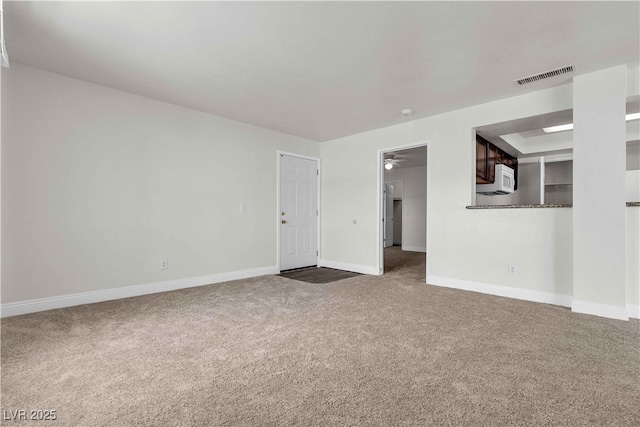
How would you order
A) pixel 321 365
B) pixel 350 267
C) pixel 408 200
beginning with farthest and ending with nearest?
pixel 408 200 < pixel 350 267 < pixel 321 365

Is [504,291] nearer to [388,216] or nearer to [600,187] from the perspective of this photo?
[600,187]

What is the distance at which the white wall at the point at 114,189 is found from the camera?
304 cm

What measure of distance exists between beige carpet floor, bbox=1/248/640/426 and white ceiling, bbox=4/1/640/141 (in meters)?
2.47

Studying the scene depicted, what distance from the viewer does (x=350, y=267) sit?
556cm

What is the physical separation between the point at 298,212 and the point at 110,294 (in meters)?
3.13

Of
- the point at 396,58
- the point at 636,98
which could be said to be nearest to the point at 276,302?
the point at 396,58

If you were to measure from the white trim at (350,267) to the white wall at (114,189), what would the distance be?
1441mm

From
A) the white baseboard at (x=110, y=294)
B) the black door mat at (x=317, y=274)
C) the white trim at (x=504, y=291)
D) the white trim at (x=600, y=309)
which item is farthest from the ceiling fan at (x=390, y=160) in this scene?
the white trim at (x=600, y=309)

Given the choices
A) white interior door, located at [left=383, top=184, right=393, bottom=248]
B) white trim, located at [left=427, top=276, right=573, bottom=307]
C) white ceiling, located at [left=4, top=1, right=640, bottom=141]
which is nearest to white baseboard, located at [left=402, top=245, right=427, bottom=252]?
white interior door, located at [left=383, top=184, right=393, bottom=248]

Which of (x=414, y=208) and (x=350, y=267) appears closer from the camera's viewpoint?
(x=350, y=267)

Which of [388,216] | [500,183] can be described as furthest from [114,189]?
[388,216]

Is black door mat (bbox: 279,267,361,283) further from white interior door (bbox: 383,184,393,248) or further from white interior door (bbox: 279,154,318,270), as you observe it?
white interior door (bbox: 383,184,393,248)

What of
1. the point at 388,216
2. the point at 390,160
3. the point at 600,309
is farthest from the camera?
the point at 388,216

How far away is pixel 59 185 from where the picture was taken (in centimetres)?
323
